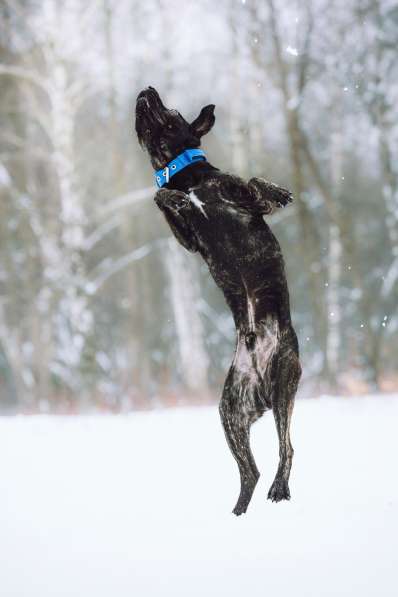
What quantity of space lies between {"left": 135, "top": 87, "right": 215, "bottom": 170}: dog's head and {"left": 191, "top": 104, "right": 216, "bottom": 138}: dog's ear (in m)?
0.07

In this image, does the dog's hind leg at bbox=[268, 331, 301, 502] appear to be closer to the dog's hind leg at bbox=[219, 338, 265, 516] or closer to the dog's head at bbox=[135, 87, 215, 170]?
the dog's hind leg at bbox=[219, 338, 265, 516]

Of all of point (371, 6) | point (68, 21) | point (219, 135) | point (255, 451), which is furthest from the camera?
point (219, 135)

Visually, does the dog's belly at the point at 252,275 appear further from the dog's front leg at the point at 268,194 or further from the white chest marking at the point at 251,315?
the dog's front leg at the point at 268,194

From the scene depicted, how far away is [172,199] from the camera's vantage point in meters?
2.31

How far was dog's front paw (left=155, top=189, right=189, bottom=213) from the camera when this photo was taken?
7.58 feet

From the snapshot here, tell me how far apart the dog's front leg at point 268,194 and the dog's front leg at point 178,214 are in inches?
9.3

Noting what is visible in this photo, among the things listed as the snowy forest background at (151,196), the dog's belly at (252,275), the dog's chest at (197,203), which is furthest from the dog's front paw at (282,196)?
the snowy forest background at (151,196)

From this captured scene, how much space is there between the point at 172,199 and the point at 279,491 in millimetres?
1039

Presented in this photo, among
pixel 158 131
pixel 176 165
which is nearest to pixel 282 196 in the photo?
pixel 176 165

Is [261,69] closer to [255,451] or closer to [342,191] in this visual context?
[342,191]

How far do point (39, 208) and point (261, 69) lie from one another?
332cm

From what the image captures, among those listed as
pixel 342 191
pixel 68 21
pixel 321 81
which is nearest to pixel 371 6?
→ pixel 321 81

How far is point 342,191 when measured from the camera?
351 inches

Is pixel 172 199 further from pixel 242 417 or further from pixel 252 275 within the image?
pixel 242 417
